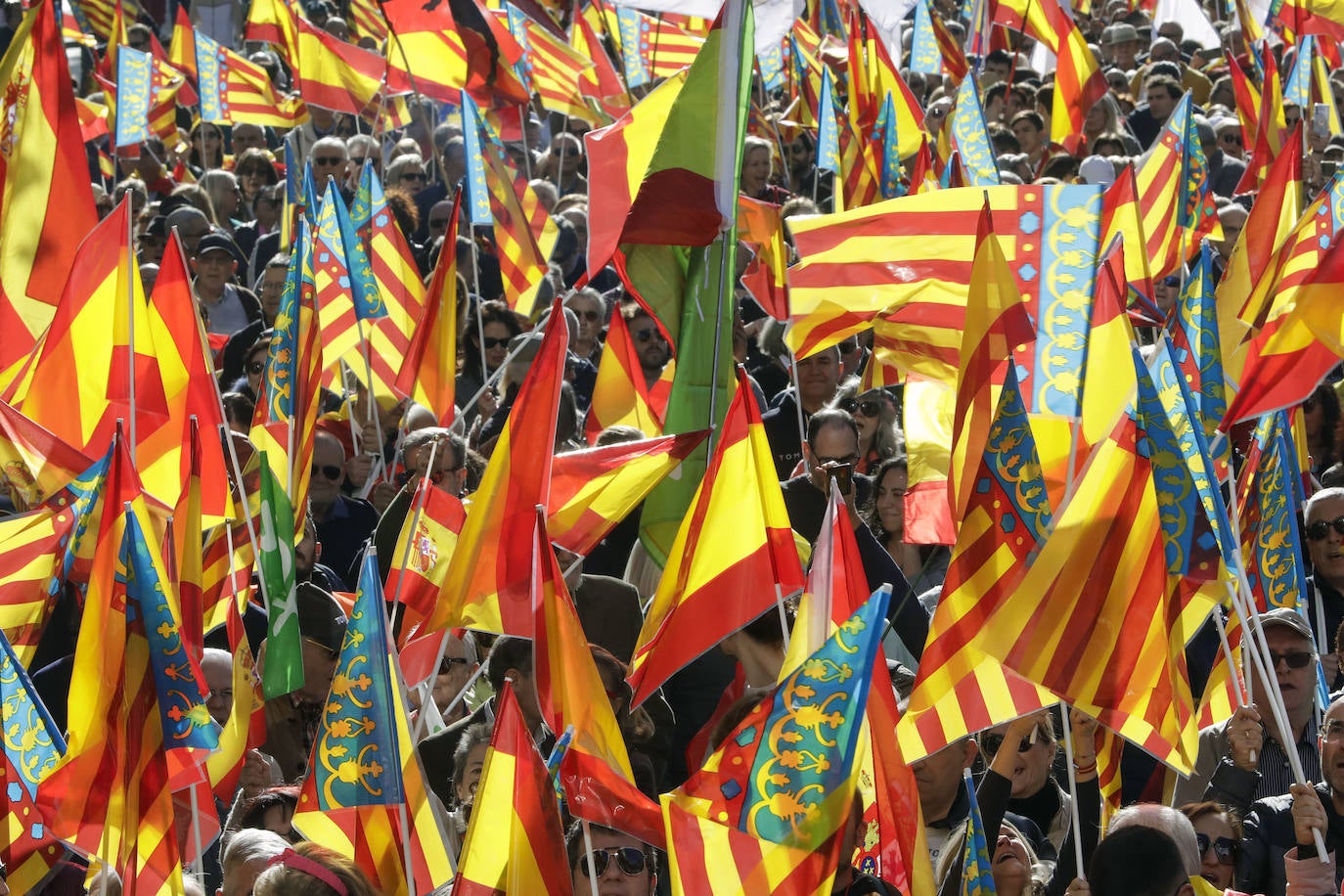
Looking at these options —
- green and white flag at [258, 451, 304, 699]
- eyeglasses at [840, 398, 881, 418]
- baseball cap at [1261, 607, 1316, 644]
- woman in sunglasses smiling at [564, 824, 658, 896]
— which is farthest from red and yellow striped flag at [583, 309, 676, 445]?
woman in sunglasses smiling at [564, 824, 658, 896]

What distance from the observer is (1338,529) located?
6.90 metres

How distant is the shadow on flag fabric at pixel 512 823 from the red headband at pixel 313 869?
0.90 ft

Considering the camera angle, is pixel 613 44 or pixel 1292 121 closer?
pixel 1292 121

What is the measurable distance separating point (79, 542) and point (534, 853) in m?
2.55

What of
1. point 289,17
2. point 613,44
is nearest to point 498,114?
point 289,17

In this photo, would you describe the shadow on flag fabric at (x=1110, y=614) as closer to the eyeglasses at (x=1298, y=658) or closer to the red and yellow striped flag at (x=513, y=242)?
the eyeglasses at (x=1298, y=658)

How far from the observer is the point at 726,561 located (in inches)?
Result: 236

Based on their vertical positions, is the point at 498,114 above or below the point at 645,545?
above

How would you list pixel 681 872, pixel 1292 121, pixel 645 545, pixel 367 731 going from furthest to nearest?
1. pixel 1292 121
2. pixel 645 545
3. pixel 367 731
4. pixel 681 872

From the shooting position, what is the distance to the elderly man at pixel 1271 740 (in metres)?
5.62

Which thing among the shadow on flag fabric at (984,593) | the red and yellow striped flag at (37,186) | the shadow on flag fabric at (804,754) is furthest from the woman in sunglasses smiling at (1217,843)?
the red and yellow striped flag at (37,186)

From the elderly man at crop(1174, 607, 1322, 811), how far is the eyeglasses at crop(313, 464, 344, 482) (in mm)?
3594

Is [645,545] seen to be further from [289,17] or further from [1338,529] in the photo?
[289,17]

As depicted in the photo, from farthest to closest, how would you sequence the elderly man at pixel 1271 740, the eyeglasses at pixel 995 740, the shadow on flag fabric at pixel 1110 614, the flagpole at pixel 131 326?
the flagpole at pixel 131 326
the eyeglasses at pixel 995 740
the elderly man at pixel 1271 740
the shadow on flag fabric at pixel 1110 614
